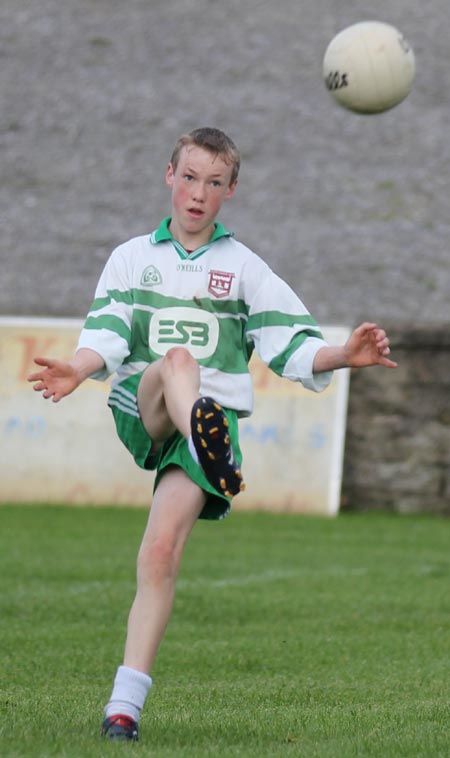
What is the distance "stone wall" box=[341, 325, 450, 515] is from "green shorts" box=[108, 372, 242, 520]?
34.2ft

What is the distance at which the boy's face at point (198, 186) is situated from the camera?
5289 millimetres

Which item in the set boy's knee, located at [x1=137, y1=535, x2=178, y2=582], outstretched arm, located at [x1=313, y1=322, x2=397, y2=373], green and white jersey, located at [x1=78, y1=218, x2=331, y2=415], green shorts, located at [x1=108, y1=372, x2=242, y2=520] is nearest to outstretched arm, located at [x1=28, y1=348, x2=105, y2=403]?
green and white jersey, located at [x1=78, y1=218, x2=331, y2=415]

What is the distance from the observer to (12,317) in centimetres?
1561

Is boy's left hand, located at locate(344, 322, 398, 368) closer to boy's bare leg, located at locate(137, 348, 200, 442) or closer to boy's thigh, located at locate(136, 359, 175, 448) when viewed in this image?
boy's bare leg, located at locate(137, 348, 200, 442)

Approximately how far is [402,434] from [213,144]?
35.2ft

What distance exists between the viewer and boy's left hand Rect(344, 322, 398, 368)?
516 centimetres

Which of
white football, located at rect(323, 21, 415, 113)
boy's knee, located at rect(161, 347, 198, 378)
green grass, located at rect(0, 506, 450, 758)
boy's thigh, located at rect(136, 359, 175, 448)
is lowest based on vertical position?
green grass, located at rect(0, 506, 450, 758)

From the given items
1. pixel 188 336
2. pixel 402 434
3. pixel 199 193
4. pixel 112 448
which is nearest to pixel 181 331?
pixel 188 336

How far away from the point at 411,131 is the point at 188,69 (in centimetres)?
357

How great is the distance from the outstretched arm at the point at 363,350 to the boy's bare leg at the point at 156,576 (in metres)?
0.73

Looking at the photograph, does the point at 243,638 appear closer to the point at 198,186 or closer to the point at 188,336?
the point at 188,336

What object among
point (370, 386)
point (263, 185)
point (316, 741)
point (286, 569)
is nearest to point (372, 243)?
point (263, 185)

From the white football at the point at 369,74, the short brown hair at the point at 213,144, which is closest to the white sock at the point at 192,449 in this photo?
the short brown hair at the point at 213,144

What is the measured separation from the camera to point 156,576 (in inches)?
194
